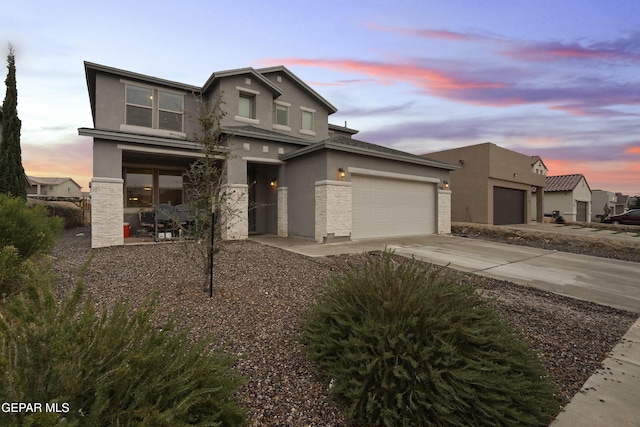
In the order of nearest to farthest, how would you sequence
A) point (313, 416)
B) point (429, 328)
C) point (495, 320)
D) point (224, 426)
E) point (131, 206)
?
point (224, 426)
point (313, 416)
point (429, 328)
point (495, 320)
point (131, 206)

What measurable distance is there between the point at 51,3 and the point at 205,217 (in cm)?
856

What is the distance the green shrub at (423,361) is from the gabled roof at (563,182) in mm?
35078

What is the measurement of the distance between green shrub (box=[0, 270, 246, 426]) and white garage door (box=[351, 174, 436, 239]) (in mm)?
10437

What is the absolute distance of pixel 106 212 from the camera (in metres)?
10.2

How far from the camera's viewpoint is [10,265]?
13.7ft

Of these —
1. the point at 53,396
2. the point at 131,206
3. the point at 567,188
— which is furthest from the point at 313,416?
the point at 567,188

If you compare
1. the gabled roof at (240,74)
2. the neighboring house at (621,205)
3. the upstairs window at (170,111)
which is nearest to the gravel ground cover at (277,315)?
the upstairs window at (170,111)

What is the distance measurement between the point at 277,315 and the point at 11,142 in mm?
16810

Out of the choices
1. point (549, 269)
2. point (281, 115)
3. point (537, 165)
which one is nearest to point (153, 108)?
point (281, 115)

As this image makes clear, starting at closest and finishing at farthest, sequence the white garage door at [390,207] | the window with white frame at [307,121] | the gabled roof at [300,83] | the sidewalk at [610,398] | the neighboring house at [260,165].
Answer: the sidewalk at [610,398] < the neighboring house at [260,165] < the white garage door at [390,207] < the gabled roof at [300,83] < the window with white frame at [307,121]

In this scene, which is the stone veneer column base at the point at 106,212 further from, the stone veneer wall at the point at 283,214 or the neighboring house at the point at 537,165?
the neighboring house at the point at 537,165

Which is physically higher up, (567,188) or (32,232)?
(567,188)

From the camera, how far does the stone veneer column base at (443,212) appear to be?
15.2m

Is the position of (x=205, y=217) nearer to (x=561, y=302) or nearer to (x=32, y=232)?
(x=32, y=232)
